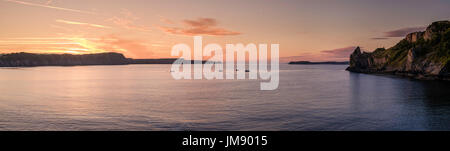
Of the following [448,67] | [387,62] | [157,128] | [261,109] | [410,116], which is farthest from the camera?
[387,62]

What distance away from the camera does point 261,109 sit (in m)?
39.7

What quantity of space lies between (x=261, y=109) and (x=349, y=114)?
38.4 feet

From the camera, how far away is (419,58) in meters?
113

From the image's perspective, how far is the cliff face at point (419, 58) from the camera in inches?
3812

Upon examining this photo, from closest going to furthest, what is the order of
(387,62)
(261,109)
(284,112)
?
(284,112)
(261,109)
(387,62)

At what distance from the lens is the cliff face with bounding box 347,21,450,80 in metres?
96.8
